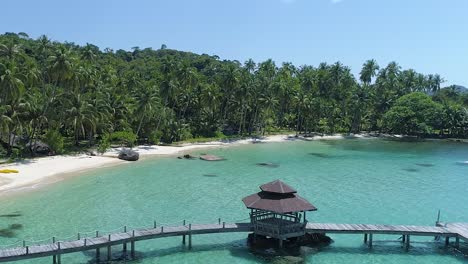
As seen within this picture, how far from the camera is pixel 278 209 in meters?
30.6

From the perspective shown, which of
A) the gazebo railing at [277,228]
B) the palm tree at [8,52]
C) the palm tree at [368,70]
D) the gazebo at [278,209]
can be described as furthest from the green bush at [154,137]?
the palm tree at [368,70]

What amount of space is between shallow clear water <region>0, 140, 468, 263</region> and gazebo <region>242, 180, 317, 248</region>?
2068 millimetres

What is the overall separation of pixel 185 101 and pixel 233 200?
55.7 m

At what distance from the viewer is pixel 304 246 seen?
104 ft

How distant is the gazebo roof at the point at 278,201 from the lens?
3088 centimetres

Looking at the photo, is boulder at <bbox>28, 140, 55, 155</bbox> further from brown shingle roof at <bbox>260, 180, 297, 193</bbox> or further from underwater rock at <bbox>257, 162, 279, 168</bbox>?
brown shingle roof at <bbox>260, 180, 297, 193</bbox>

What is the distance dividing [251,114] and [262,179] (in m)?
54.2

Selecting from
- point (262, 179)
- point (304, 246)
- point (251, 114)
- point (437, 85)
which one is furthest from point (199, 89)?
point (437, 85)

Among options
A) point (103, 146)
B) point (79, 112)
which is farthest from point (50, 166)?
point (103, 146)

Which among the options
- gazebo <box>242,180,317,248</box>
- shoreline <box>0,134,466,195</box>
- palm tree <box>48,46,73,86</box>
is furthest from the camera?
palm tree <box>48,46,73,86</box>

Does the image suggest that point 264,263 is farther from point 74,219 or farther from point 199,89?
point 199,89

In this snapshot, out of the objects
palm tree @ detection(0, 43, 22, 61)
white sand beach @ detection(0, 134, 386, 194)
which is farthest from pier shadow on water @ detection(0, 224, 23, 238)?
palm tree @ detection(0, 43, 22, 61)

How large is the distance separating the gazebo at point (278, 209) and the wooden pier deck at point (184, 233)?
0.93 metres

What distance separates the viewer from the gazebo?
30848 millimetres
